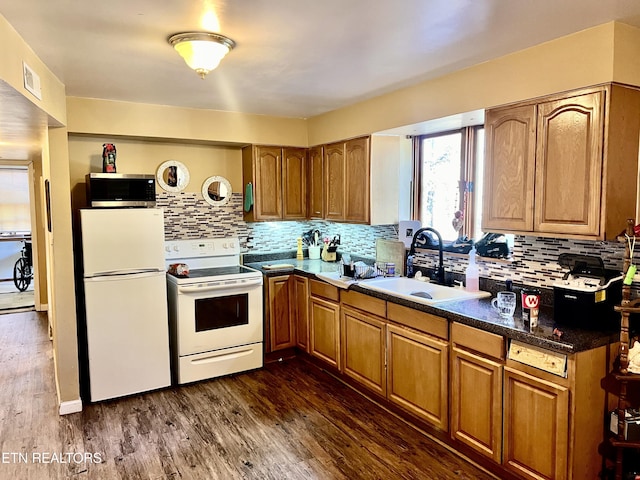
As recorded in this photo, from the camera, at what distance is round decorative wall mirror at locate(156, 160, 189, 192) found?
165 inches

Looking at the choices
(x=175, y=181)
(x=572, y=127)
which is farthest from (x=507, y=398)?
(x=175, y=181)

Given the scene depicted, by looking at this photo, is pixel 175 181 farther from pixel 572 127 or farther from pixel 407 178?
pixel 572 127

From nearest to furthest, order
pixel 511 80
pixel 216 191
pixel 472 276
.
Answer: pixel 511 80 → pixel 472 276 → pixel 216 191

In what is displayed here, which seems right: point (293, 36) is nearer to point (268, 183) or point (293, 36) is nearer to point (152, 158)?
point (268, 183)

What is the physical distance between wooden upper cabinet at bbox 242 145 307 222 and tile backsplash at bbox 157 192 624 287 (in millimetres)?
256

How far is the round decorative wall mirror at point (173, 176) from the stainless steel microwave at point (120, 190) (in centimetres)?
61

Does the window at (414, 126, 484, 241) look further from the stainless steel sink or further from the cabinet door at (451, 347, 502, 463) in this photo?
the cabinet door at (451, 347, 502, 463)

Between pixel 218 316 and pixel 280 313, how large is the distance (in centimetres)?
62

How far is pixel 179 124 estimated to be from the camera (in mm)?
3943

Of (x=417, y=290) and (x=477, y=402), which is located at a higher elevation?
(x=417, y=290)

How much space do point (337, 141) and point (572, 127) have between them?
7.22 feet

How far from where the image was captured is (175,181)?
4.25 metres

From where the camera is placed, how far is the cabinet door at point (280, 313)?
417 centimetres

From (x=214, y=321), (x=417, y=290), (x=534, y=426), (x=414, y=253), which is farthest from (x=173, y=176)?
(x=534, y=426)
